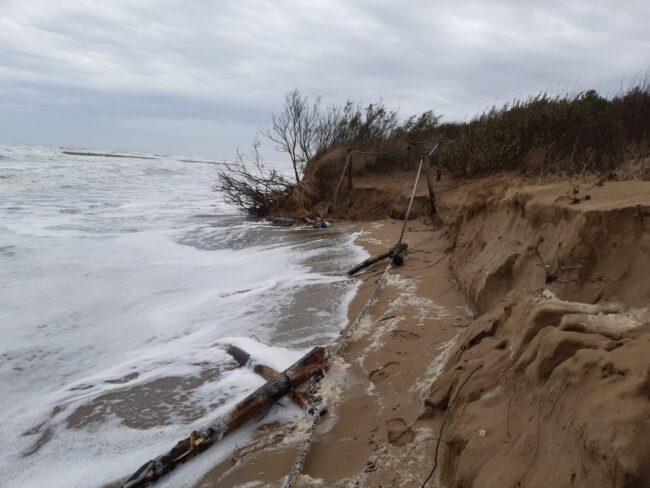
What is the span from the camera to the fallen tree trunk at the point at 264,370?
333 cm

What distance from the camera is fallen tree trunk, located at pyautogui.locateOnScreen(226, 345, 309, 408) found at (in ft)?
10.9

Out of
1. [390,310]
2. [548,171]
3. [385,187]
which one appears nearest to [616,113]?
[548,171]

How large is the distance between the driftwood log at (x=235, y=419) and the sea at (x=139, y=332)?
68 mm

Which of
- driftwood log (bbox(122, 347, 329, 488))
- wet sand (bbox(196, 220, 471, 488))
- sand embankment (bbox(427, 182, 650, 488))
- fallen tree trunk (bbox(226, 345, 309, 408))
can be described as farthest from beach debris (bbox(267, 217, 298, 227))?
driftwood log (bbox(122, 347, 329, 488))

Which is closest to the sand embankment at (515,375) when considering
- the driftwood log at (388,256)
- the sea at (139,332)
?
the sea at (139,332)

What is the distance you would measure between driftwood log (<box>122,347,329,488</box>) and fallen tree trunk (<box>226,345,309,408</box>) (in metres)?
0.10

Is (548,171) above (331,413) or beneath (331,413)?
above

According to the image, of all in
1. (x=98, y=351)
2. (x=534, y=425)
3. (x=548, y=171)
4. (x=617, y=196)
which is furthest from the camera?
(x=548, y=171)

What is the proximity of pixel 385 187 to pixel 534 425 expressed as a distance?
13104 millimetres

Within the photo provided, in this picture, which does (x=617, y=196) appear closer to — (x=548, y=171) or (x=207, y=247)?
(x=548, y=171)

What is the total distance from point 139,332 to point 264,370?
214cm

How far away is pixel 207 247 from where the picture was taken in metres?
10.5

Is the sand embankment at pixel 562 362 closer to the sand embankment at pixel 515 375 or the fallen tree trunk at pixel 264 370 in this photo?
the sand embankment at pixel 515 375

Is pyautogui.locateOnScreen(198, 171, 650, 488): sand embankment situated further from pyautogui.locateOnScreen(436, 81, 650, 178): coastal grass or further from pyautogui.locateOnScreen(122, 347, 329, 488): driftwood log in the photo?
pyautogui.locateOnScreen(436, 81, 650, 178): coastal grass
